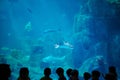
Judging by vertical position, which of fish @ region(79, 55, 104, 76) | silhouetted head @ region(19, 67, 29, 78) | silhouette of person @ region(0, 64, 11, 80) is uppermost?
fish @ region(79, 55, 104, 76)

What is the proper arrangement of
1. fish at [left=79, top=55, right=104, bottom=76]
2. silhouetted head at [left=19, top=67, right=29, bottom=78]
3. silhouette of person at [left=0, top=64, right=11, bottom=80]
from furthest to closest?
fish at [left=79, top=55, right=104, bottom=76], silhouetted head at [left=19, top=67, right=29, bottom=78], silhouette of person at [left=0, top=64, right=11, bottom=80]

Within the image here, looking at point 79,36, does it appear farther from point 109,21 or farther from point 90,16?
point 109,21

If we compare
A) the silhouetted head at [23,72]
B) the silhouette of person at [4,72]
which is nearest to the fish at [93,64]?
the silhouetted head at [23,72]

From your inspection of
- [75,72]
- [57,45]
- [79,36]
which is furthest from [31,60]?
[75,72]

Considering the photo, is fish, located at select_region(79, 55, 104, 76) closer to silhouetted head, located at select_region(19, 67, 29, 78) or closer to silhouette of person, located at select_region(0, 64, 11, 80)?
silhouetted head, located at select_region(19, 67, 29, 78)

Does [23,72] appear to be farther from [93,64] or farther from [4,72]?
[93,64]

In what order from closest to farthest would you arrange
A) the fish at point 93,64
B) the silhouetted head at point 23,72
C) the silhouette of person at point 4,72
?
the silhouette of person at point 4,72
the silhouetted head at point 23,72
the fish at point 93,64

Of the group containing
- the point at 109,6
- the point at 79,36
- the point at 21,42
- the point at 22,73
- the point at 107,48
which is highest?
the point at 21,42

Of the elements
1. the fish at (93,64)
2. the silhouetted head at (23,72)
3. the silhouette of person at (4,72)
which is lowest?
the silhouette of person at (4,72)

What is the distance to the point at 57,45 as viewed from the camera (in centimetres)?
3052

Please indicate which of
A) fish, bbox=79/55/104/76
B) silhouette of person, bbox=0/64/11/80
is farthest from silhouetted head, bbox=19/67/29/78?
fish, bbox=79/55/104/76

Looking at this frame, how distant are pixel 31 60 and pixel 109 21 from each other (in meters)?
13.1

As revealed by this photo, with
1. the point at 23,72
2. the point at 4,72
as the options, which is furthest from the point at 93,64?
the point at 4,72

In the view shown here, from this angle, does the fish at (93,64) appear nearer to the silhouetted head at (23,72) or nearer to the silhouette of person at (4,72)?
the silhouetted head at (23,72)
